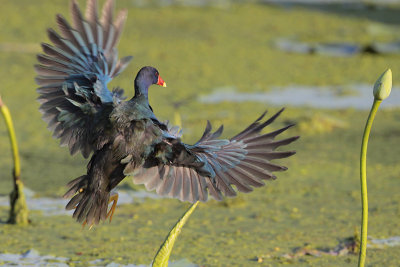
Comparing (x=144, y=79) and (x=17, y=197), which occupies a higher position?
(x=144, y=79)

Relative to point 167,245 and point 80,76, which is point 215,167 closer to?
point 167,245

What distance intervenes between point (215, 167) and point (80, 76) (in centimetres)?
78

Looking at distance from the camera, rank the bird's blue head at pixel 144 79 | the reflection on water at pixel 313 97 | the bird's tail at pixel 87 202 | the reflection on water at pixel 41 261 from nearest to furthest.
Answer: the bird's tail at pixel 87 202 → the bird's blue head at pixel 144 79 → the reflection on water at pixel 41 261 → the reflection on water at pixel 313 97

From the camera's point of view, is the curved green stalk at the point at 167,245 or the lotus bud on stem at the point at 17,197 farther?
the lotus bud on stem at the point at 17,197

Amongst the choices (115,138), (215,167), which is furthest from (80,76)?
(215,167)

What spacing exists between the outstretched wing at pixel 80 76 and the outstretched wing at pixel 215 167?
0.32 m

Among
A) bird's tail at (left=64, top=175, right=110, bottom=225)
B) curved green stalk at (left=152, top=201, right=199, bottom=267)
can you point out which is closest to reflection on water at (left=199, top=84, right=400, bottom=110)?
bird's tail at (left=64, top=175, right=110, bottom=225)

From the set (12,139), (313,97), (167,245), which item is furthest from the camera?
(313,97)

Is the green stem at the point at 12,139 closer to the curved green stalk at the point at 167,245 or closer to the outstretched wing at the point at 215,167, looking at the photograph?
the outstretched wing at the point at 215,167

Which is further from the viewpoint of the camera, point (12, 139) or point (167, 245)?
point (12, 139)

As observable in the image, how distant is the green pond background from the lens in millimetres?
4262

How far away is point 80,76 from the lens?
3.63 metres

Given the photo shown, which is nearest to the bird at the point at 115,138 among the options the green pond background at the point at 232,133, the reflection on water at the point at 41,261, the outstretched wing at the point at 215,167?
the outstretched wing at the point at 215,167

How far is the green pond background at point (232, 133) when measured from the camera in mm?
4262
